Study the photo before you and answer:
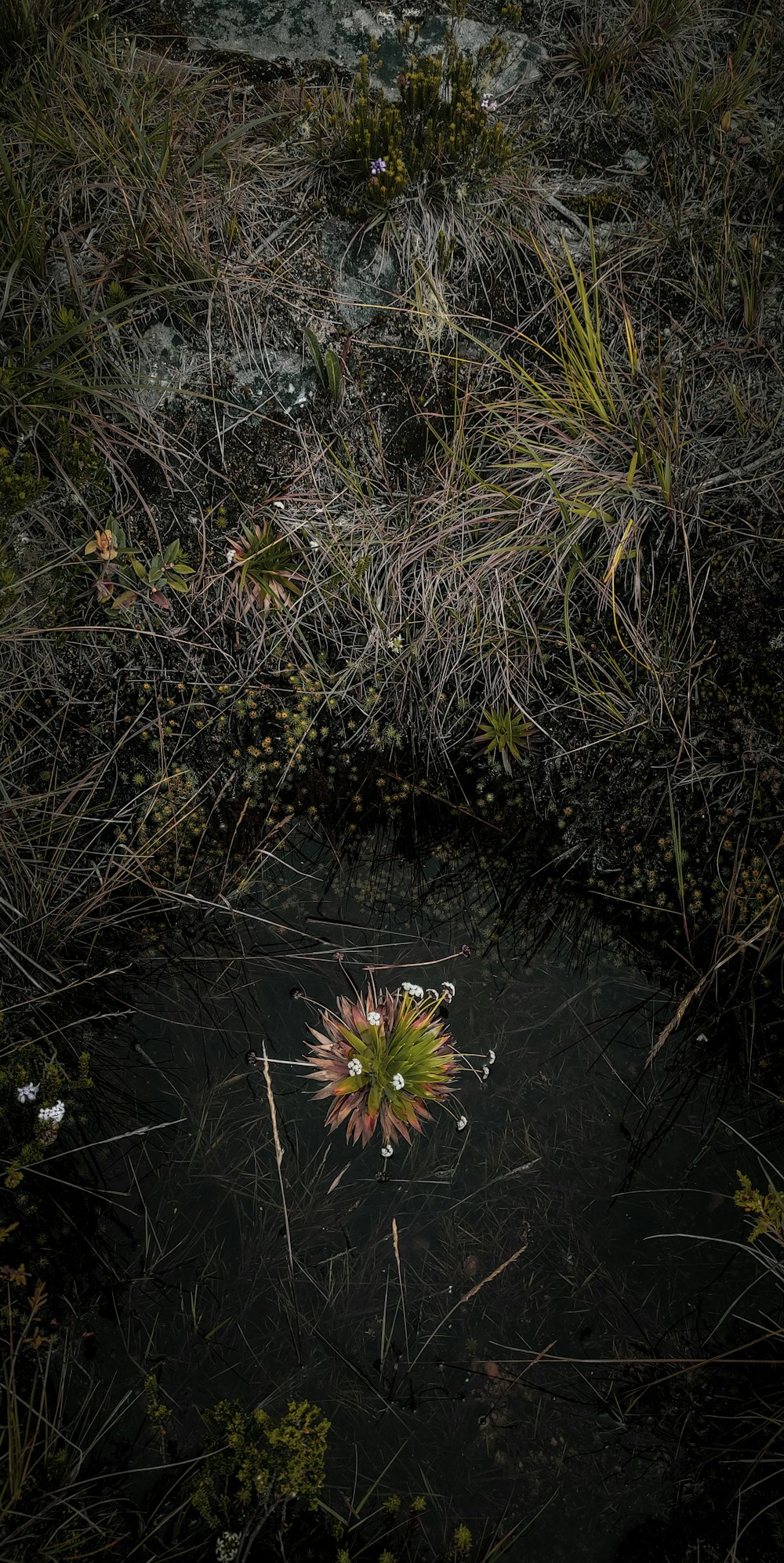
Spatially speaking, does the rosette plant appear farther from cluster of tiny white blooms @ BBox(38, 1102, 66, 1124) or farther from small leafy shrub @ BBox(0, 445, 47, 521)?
small leafy shrub @ BBox(0, 445, 47, 521)

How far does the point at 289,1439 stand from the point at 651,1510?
3.17 ft

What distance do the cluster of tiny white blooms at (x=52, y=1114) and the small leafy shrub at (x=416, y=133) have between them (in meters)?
3.29

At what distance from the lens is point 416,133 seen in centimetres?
317

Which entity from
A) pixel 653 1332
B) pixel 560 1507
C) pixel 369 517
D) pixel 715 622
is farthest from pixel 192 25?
pixel 560 1507

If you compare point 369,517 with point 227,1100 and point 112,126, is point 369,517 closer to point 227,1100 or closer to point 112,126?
point 112,126

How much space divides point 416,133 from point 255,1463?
4.29 m

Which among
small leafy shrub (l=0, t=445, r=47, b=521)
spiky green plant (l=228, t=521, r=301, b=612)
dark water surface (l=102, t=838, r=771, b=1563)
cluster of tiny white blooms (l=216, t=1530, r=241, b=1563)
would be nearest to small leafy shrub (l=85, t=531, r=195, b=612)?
spiky green plant (l=228, t=521, r=301, b=612)

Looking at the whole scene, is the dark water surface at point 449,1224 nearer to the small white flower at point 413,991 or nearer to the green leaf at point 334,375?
the small white flower at point 413,991

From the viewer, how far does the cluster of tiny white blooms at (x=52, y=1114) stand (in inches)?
88.8

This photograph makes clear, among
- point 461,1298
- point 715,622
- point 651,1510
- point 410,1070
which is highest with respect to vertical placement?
point 715,622

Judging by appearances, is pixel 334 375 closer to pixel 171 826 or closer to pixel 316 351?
pixel 316 351

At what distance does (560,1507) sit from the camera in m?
2.09

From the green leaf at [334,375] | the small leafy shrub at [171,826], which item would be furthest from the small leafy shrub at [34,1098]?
the green leaf at [334,375]

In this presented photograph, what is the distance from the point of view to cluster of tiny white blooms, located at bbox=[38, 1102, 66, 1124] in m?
2.26
